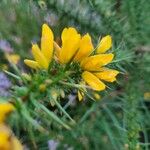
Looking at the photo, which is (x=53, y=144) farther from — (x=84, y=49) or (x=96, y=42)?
(x=84, y=49)

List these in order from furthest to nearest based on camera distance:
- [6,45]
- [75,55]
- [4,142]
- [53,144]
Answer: [6,45] < [53,144] < [75,55] < [4,142]

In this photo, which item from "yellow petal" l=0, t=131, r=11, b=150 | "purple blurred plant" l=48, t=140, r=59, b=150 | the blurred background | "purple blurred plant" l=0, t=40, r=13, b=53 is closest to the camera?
"yellow petal" l=0, t=131, r=11, b=150

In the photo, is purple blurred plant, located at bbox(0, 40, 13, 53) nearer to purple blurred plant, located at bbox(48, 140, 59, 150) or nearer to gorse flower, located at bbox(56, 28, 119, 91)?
purple blurred plant, located at bbox(48, 140, 59, 150)

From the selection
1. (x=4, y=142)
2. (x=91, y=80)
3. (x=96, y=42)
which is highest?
(x=96, y=42)

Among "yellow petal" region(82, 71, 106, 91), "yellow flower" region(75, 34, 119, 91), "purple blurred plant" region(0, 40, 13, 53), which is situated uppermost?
"purple blurred plant" region(0, 40, 13, 53)

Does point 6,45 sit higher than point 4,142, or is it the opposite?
point 6,45

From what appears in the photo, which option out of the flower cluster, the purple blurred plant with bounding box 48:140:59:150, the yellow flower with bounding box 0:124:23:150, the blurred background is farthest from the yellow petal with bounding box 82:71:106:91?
the purple blurred plant with bounding box 48:140:59:150

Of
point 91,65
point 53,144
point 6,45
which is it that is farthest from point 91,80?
point 6,45

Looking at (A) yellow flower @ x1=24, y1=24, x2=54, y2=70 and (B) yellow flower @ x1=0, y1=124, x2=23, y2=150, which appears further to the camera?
(A) yellow flower @ x1=24, y1=24, x2=54, y2=70
